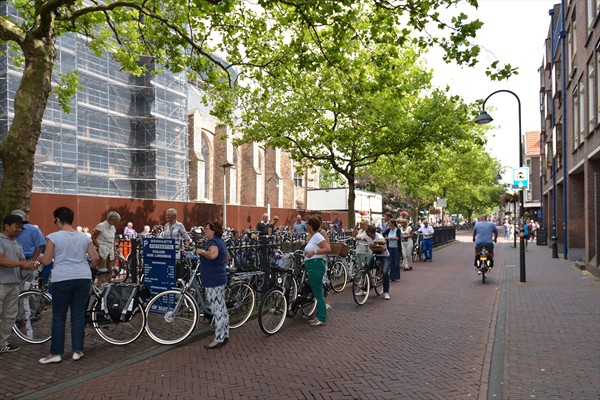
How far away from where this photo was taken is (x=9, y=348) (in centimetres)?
600

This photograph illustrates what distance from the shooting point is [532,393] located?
4.52 metres

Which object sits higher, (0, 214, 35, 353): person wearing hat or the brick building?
the brick building

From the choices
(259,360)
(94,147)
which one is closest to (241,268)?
(259,360)

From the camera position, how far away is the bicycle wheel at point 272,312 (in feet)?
22.1

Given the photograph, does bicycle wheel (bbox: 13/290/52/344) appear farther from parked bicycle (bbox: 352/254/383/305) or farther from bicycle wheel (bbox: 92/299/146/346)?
parked bicycle (bbox: 352/254/383/305)

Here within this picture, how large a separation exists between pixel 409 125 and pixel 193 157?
67.9ft

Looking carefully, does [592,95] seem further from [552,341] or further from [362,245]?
[552,341]

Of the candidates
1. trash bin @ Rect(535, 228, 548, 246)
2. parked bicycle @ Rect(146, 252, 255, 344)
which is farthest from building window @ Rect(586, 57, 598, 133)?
trash bin @ Rect(535, 228, 548, 246)

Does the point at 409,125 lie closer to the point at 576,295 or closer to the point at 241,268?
the point at 576,295

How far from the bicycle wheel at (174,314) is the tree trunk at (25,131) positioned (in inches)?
112

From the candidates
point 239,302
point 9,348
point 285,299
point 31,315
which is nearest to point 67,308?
point 9,348

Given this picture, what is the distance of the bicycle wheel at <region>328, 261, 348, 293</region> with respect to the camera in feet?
Result: 36.9

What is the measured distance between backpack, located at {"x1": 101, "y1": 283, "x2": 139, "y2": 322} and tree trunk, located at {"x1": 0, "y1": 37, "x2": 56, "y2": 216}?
7.95ft

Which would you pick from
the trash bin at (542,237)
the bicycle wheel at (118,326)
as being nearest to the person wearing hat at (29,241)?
the bicycle wheel at (118,326)
